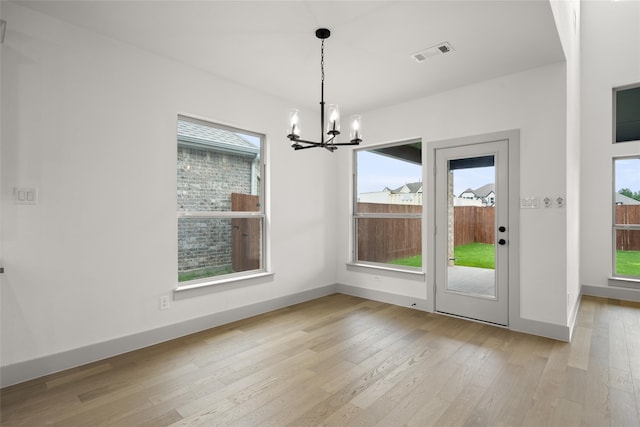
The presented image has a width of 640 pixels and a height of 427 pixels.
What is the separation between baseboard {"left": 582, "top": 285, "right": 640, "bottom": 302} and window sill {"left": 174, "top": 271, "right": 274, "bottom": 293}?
4.83 meters

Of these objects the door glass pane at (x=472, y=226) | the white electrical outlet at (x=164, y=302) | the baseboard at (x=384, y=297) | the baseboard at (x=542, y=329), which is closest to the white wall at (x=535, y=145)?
the baseboard at (x=542, y=329)

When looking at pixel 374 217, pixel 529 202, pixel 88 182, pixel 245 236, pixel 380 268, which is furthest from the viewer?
pixel 374 217

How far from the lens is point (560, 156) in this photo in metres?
3.28

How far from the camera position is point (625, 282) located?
4.74 m

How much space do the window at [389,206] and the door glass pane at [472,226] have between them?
0.46m

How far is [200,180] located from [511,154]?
135 inches

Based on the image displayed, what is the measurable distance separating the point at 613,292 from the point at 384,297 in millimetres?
3403

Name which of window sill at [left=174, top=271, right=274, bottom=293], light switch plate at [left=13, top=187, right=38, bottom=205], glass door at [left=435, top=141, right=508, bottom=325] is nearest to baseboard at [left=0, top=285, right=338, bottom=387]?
window sill at [left=174, top=271, right=274, bottom=293]

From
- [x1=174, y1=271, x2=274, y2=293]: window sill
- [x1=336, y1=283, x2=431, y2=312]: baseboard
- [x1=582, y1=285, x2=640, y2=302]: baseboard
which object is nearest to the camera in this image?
[x1=174, y1=271, x2=274, y2=293]: window sill

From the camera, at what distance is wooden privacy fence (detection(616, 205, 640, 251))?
187 inches

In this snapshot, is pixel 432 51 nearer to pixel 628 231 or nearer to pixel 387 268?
pixel 387 268

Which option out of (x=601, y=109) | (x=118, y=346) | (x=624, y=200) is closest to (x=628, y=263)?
(x=624, y=200)

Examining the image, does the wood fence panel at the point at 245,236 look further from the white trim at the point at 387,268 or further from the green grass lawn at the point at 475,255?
the green grass lawn at the point at 475,255

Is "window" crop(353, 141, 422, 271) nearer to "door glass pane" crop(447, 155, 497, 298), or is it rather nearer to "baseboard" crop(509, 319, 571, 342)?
"door glass pane" crop(447, 155, 497, 298)
